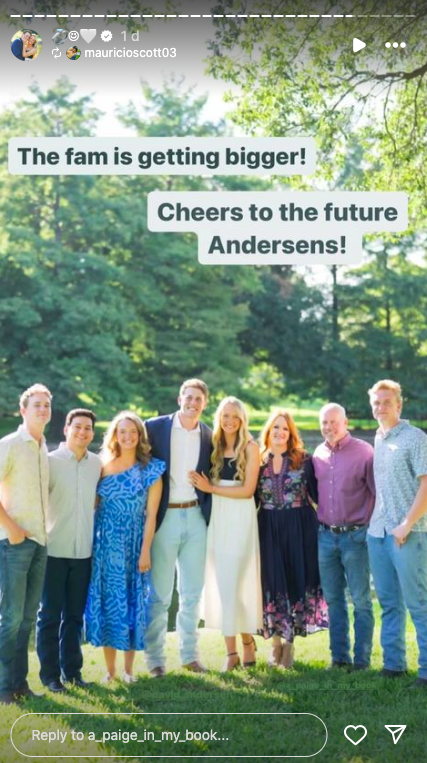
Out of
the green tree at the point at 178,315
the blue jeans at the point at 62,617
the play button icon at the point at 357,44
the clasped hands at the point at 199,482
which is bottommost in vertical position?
the blue jeans at the point at 62,617

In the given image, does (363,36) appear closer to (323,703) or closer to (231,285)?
(323,703)

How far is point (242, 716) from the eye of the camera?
371 centimetres

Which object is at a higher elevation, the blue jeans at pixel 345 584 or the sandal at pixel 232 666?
the blue jeans at pixel 345 584

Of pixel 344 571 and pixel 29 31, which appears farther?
pixel 344 571

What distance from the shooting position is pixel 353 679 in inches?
187

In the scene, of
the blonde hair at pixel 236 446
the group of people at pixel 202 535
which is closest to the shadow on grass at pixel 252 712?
the group of people at pixel 202 535

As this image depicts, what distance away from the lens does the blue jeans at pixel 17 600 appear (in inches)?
168

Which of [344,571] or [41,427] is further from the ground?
[41,427]

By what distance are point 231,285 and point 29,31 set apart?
1986cm

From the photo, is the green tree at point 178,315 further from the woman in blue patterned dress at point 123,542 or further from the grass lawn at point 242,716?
the grass lawn at point 242,716

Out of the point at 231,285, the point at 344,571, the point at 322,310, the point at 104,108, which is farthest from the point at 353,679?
the point at 231,285

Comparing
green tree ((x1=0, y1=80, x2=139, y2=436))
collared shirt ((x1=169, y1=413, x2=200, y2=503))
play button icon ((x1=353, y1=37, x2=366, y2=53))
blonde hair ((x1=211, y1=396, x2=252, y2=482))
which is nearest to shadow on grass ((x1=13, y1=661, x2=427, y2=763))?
collared shirt ((x1=169, y1=413, x2=200, y2=503))

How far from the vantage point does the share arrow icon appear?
11.8 ft

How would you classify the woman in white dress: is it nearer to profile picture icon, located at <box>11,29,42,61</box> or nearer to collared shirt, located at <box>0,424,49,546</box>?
collared shirt, located at <box>0,424,49,546</box>
